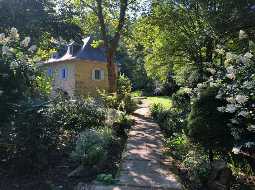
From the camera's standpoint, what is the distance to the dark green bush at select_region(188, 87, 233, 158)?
7.37m

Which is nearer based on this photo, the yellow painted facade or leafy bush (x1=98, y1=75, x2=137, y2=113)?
leafy bush (x1=98, y1=75, x2=137, y2=113)

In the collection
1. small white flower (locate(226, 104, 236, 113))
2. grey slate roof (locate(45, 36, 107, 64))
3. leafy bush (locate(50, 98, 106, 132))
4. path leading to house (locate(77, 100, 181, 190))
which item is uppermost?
grey slate roof (locate(45, 36, 107, 64))

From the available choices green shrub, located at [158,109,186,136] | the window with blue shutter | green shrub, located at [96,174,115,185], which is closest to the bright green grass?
green shrub, located at [158,109,186,136]

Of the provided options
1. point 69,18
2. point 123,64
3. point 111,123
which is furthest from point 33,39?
point 123,64

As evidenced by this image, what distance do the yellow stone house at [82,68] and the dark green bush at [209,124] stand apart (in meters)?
25.5

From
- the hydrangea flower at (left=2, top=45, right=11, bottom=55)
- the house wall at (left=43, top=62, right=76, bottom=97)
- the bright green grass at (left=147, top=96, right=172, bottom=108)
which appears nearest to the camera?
the hydrangea flower at (left=2, top=45, right=11, bottom=55)

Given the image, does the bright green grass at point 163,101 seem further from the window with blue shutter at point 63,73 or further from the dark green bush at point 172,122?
the window with blue shutter at point 63,73

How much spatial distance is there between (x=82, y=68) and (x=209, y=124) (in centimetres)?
2728

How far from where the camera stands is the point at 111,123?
38.6 feet

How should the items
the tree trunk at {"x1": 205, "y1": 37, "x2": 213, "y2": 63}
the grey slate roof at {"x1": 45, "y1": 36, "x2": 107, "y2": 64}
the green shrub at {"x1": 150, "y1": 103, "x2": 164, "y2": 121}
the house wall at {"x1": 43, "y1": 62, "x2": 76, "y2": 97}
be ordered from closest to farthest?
the tree trunk at {"x1": 205, "y1": 37, "x2": 213, "y2": 63}, the green shrub at {"x1": 150, "y1": 103, "x2": 164, "y2": 121}, the grey slate roof at {"x1": 45, "y1": 36, "x2": 107, "y2": 64}, the house wall at {"x1": 43, "y1": 62, "x2": 76, "y2": 97}

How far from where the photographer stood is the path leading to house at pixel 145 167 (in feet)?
22.6

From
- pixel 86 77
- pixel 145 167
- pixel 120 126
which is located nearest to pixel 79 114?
pixel 120 126

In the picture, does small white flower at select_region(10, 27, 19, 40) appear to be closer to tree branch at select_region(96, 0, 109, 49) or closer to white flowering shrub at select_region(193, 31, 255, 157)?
white flowering shrub at select_region(193, 31, 255, 157)

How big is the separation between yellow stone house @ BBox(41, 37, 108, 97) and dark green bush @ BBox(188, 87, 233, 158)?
25511 millimetres
